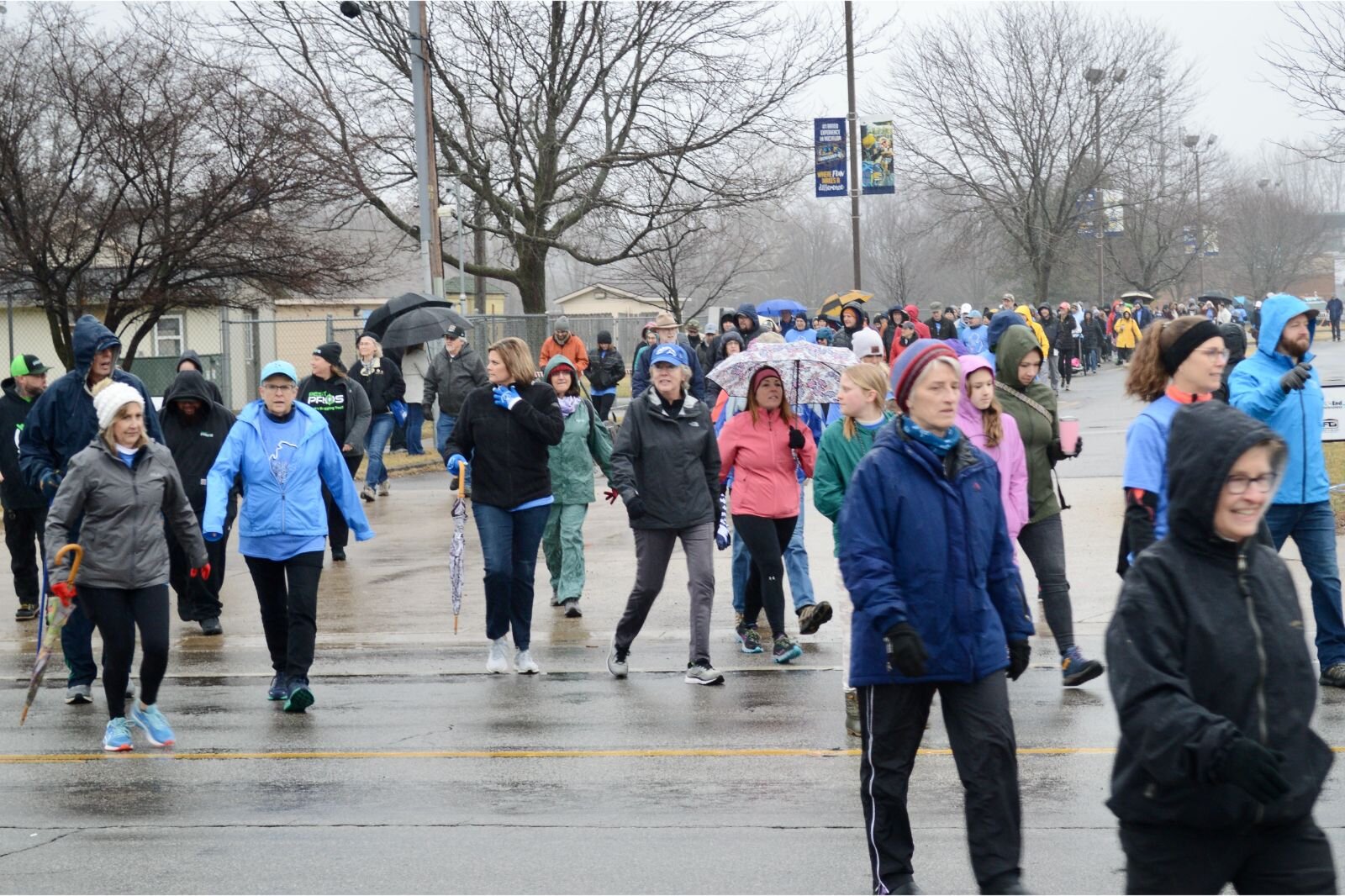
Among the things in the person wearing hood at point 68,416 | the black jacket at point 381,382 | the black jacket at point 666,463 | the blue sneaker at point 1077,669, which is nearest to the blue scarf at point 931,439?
the blue sneaker at point 1077,669

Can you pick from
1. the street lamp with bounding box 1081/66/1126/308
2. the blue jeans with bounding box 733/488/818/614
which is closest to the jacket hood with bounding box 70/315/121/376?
the blue jeans with bounding box 733/488/818/614

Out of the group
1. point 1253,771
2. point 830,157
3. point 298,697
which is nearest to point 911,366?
point 1253,771

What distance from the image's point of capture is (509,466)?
9.15 metres

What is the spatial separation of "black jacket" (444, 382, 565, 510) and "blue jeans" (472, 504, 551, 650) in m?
0.09

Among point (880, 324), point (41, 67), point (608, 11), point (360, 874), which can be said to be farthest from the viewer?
point (608, 11)

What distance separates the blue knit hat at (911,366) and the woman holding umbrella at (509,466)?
4147 mm

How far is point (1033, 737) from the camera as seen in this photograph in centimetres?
736

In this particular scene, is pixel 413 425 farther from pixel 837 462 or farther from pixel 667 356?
pixel 837 462

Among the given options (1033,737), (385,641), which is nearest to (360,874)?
(1033,737)

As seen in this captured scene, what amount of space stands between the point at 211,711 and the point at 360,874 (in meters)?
3.38

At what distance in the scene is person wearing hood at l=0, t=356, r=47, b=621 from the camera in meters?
11.2

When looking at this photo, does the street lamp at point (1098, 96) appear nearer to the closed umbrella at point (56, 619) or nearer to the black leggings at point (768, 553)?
the black leggings at point (768, 553)

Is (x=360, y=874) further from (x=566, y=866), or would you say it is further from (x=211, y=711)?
(x=211, y=711)

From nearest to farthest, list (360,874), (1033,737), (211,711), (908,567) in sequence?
(908,567), (360,874), (1033,737), (211,711)
